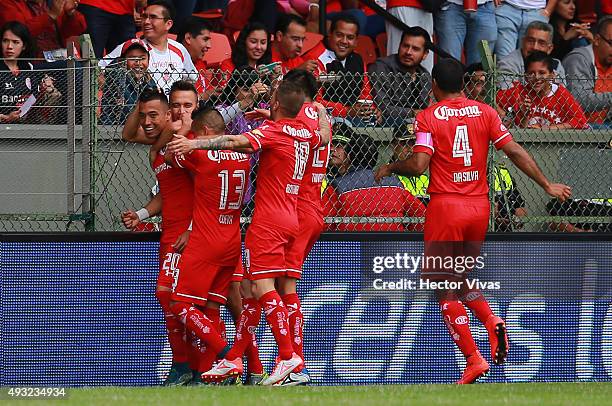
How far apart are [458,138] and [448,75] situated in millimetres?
482

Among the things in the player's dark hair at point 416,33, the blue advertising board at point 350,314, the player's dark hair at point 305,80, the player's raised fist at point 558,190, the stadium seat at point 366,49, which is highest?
the player's dark hair at point 305,80

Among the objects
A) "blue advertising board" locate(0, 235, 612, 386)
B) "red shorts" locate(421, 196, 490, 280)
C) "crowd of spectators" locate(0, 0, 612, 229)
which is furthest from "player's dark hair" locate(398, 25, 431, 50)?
"red shorts" locate(421, 196, 490, 280)

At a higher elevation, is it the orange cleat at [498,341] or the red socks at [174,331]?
the orange cleat at [498,341]

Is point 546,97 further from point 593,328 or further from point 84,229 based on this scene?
point 84,229

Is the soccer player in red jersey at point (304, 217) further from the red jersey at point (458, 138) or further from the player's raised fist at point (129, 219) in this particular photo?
the player's raised fist at point (129, 219)

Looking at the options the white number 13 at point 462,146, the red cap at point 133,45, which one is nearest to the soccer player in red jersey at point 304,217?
the white number 13 at point 462,146

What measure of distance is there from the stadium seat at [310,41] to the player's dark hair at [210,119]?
14.1ft

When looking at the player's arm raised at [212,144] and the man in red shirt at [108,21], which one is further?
the man in red shirt at [108,21]

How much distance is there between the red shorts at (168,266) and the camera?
30.1 feet

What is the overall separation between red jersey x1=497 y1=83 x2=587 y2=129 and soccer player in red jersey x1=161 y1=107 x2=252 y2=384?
2.38 m

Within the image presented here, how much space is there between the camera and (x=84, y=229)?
973 cm

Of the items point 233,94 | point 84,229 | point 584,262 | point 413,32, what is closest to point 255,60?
point 413,32

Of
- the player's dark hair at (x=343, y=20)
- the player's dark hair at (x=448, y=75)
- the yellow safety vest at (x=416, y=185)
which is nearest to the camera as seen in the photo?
the player's dark hair at (x=448, y=75)

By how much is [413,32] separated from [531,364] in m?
3.96
